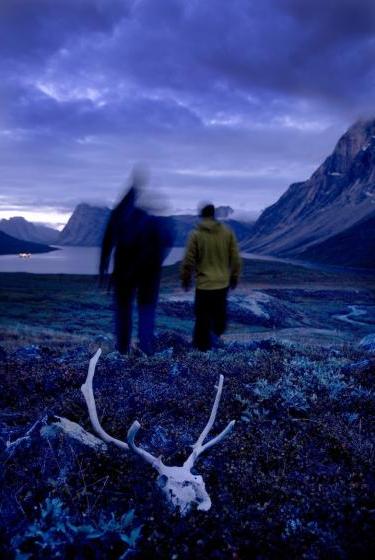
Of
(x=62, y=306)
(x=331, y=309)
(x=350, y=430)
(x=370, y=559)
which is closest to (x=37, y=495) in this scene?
(x=370, y=559)

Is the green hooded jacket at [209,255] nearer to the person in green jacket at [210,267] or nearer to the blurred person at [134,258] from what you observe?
the person in green jacket at [210,267]

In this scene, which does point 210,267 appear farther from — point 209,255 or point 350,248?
point 350,248

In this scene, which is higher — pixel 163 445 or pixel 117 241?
pixel 117 241

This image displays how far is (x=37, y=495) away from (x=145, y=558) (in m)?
1.00

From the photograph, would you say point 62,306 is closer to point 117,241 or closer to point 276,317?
point 276,317

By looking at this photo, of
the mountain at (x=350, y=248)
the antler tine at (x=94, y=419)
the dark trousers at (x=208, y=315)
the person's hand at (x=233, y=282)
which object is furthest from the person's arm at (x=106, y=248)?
the mountain at (x=350, y=248)

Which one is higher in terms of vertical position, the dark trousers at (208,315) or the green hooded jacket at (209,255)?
the green hooded jacket at (209,255)

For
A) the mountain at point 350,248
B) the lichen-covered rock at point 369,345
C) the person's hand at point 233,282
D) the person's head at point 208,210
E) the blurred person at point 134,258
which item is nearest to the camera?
the blurred person at point 134,258

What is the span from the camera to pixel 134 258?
832cm

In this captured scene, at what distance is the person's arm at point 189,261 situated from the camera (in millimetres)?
8258

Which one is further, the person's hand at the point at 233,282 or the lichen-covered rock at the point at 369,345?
the lichen-covered rock at the point at 369,345

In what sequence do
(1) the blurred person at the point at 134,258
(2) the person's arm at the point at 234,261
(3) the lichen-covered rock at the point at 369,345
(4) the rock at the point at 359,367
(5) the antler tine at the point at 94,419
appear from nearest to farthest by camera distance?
(5) the antler tine at the point at 94,419 < (4) the rock at the point at 359,367 < (1) the blurred person at the point at 134,258 < (2) the person's arm at the point at 234,261 < (3) the lichen-covered rock at the point at 369,345

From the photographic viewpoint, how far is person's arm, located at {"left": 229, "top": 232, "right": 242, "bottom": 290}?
27.9ft

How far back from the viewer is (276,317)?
Result: 768 inches
